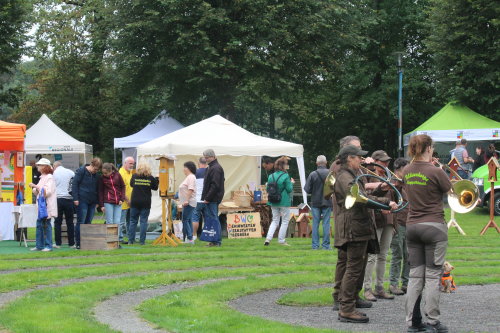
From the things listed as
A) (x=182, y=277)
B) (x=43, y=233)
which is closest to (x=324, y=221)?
(x=182, y=277)

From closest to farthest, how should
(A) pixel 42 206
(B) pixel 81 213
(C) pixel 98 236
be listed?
(A) pixel 42 206 → (C) pixel 98 236 → (B) pixel 81 213

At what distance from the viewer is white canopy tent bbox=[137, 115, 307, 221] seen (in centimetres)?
2184

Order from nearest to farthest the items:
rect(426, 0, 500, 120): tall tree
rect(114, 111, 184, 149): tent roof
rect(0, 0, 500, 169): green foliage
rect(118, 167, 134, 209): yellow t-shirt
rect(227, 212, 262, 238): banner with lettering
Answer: rect(118, 167, 134, 209): yellow t-shirt < rect(227, 212, 262, 238): banner with lettering < rect(114, 111, 184, 149): tent roof < rect(0, 0, 500, 169): green foliage < rect(426, 0, 500, 120): tall tree

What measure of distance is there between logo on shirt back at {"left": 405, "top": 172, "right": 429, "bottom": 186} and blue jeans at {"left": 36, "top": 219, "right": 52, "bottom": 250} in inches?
406

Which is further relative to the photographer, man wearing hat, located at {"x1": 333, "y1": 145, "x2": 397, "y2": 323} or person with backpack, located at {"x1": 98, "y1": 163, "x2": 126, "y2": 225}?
person with backpack, located at {"x1": 98, "y1": 163, "x2": 126, "y2": 225}

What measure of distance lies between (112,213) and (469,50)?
21.9 m

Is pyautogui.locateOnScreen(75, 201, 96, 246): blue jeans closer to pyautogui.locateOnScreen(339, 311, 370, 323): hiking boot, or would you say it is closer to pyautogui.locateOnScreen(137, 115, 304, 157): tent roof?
pyautogui.locateOnScreen(137, 115, 304, 157): tent roof

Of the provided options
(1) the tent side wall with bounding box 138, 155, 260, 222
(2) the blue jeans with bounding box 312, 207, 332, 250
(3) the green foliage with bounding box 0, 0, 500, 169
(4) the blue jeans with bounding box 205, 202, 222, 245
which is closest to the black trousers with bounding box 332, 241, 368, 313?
(2) the blue jeans with bounding box 312, 207, 332, 250

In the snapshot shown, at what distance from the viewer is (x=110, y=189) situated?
1809 cm

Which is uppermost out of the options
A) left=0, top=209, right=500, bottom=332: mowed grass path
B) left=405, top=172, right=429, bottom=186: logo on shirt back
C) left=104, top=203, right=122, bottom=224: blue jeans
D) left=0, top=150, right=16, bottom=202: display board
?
left=0, top=150, right=16, bottom=202: display board

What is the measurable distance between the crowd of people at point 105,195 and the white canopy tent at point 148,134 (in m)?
14.1

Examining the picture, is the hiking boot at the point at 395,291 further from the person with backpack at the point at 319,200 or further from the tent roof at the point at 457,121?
the tent roof at the point at 457,121

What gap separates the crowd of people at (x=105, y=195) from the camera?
17.3 meters

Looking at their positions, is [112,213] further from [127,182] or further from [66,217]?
[127,182]
